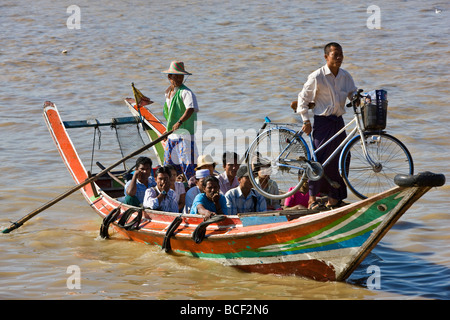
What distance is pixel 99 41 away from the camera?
1945 cm

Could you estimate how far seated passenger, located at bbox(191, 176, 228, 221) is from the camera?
6738mm

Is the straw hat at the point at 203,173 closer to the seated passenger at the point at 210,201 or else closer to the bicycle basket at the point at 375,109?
the seated passenger at the point at 210,201

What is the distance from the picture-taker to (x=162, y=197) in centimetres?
733

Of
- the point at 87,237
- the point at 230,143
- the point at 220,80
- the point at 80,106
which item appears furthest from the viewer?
the point at 220,80

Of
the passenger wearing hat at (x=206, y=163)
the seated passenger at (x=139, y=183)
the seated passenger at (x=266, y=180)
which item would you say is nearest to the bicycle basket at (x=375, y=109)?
the seated passenger at (x=266, y=180)

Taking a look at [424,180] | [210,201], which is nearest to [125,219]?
[210,201]

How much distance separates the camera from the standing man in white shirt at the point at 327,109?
6.24 meters

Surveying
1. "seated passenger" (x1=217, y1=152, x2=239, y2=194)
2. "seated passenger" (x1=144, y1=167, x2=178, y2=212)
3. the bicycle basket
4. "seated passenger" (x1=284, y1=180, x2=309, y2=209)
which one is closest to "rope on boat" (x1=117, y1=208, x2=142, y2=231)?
"seated passenger" (x1=144, y1=167, x2=178, y2=212)

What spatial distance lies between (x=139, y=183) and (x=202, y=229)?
1.60 meters

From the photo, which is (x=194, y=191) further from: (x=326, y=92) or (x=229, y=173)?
(x=326, y=92)

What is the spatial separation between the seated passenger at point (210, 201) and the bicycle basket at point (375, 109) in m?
1.74
